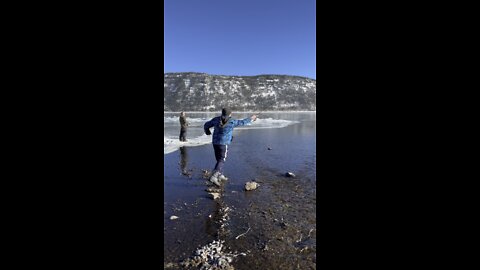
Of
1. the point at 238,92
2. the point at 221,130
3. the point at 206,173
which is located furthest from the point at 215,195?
the point at 238,92

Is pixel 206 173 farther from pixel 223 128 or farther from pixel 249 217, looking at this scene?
pixel 249 217

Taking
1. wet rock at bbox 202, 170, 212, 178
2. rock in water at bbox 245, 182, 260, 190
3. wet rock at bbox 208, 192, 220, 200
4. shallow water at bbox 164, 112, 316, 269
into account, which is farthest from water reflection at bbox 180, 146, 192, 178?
rock in water at bbox 245, 182, 260, 190

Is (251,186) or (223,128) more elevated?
(223,128)

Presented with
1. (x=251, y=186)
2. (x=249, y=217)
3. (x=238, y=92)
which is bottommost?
(x=249, y=217)

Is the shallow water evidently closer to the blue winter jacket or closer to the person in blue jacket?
the person in blue jacket

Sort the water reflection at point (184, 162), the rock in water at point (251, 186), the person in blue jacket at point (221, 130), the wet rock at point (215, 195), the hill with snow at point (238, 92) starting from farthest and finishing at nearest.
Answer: the hill with snow at point (238, 92)
the water reflection at point (184, 162)
the person in blue jacket at point (221, 130)
the rock in water at point (251, 186)
the wet rock at point (215, 195)

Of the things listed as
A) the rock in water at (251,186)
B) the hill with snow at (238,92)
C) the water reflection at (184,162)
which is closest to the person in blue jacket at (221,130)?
the rock in water at (251,186)

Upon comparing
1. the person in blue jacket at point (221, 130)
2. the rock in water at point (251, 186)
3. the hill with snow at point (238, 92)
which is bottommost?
the rock in water at point (251, 186)

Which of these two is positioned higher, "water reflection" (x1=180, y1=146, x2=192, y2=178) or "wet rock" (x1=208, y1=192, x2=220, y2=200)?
"water reflection" (x1=180, y1=146, x2=192, y2=178)

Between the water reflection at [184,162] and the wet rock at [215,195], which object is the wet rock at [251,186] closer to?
the wet rock at [215,195]
